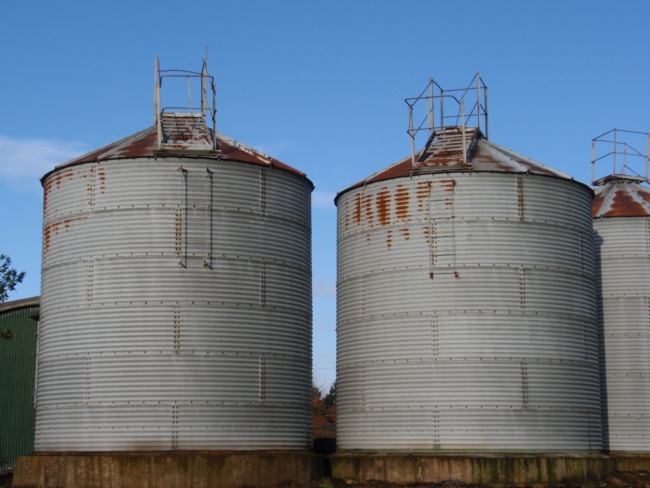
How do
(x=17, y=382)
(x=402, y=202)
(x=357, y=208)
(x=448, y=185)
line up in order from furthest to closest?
(x=17, y=382) → (x=357, y=208) → (x=402, y=202) → (x=448, y=185)

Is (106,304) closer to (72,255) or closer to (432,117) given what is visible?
(72,255)

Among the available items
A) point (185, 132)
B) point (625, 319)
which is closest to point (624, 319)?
point (625, 319)

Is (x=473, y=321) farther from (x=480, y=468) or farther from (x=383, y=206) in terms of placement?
(x=383, y=206)

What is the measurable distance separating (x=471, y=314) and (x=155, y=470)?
395 inches

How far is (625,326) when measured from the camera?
122 feet

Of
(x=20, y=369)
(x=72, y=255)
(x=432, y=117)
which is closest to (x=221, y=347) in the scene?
(x=72, y=255)

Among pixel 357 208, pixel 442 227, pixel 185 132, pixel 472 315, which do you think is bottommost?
pixel 472 315

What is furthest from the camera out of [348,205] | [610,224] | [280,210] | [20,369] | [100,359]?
[20,369]

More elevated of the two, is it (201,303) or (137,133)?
(137,133)

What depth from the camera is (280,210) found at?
99.5ft

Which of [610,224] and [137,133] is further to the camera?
[610,224]

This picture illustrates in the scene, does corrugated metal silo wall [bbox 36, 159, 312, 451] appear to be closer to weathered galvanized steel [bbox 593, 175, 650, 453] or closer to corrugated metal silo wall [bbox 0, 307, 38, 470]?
corrugated metal silo wall [bbox 0, 307, 38, 470]

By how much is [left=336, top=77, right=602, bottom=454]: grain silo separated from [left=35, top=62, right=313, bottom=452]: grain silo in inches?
99.0

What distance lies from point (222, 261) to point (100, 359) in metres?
4.32
